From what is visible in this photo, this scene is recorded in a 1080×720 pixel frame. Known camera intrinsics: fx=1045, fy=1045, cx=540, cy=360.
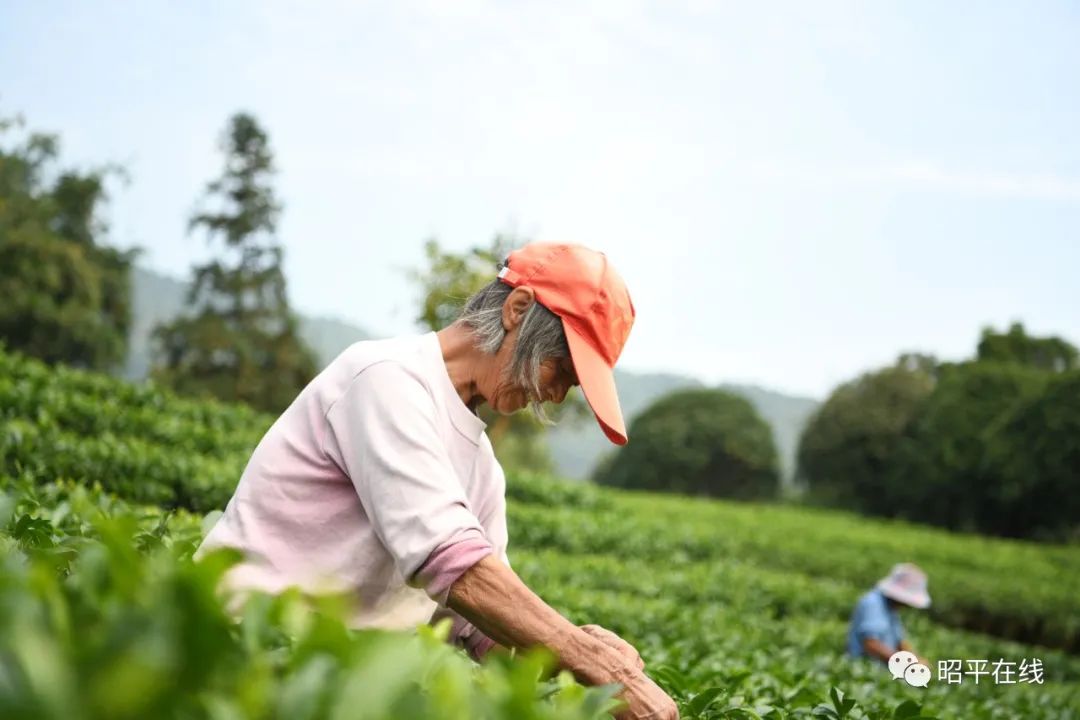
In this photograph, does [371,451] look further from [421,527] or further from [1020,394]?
[1020,394]

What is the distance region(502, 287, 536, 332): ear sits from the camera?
6.64ft

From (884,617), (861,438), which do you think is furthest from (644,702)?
(861,438)

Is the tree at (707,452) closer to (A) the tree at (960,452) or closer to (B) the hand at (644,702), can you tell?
(A) the tree at (960,452)

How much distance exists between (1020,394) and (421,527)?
33.2 meters

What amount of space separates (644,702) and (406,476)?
1.79 ft

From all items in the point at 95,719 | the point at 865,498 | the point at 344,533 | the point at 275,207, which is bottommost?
the point at 865,498

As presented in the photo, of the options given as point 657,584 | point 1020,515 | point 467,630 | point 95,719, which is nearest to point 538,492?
point 657,584

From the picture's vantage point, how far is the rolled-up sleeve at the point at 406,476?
176 cm

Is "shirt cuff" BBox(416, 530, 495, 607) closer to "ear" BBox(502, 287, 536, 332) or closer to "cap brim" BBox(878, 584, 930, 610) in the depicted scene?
"ear" BBox(502, 287, 536, 332)

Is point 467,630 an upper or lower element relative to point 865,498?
upper

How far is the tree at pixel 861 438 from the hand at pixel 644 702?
34758mm

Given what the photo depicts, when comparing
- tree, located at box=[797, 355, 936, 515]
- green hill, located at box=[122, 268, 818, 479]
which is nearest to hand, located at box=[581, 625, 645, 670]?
tree, located at box=[797, 355, 936, 515]

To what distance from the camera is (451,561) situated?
1750 millimetres

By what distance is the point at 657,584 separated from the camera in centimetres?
902
